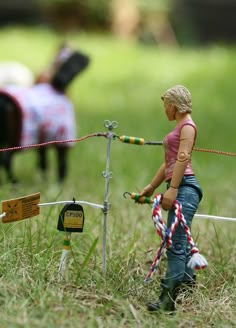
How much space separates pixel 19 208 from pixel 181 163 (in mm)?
651

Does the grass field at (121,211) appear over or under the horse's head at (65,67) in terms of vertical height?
under

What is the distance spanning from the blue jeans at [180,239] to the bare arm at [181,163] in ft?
0.18

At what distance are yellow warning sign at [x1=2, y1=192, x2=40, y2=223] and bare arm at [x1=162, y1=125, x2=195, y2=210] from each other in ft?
1.69

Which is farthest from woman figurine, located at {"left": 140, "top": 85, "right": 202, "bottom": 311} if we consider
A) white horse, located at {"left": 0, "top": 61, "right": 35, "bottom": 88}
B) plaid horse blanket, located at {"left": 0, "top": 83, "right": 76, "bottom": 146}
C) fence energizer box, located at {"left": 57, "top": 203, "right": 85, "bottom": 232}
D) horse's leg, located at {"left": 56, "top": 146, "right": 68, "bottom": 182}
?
white horse, located at {"left": 0, "top": 61, "right": 35, "bottom": 88}

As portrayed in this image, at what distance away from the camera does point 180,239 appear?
294 cm

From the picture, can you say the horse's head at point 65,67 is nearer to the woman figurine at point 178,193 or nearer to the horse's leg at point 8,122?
the horse's leg at point 8,122

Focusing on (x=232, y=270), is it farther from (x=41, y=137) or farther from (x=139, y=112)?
(x=139, y=112)

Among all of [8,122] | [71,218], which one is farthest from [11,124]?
[71,218]

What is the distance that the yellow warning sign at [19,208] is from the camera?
9.82 ft

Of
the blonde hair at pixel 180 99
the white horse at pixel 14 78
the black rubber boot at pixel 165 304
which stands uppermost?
the white horse at pixel 14 78

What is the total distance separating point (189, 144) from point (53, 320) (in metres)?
0.80

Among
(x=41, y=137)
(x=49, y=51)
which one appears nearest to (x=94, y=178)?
(x=41, y=137)

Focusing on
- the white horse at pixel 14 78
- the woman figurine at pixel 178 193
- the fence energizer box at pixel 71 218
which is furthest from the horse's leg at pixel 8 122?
the woman figurine at pixel 178 193

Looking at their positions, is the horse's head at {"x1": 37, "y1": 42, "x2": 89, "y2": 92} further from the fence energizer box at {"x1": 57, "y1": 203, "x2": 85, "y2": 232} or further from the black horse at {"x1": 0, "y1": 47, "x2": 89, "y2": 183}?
the fence energizer box at {"x1": 57, "y1": 203, "x2": 85, "y2": 232}
